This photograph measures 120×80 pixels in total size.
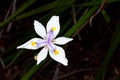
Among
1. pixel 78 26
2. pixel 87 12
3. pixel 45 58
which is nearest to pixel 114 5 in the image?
pixel 87 12

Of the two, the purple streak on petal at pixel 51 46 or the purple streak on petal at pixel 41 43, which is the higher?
the purple streak on petal at pixel 41 43

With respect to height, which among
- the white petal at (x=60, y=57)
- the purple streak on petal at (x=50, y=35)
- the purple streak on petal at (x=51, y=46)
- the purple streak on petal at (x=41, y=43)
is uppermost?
the purple streak on petal at (x=50, y=35)

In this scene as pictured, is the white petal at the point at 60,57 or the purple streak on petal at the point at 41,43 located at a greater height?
the purple streak on petal at the point at 41,43

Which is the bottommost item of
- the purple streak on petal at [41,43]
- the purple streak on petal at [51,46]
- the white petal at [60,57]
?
the white petal at [60,57]

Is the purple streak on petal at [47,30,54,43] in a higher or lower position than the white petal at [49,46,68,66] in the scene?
higher

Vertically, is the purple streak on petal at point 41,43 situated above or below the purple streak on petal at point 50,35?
below

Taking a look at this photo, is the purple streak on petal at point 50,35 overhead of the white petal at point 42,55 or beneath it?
overhead

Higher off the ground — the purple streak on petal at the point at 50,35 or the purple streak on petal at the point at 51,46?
the purple streak on petal at the point at 50,35

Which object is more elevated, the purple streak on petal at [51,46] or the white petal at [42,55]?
the purple streak on petal at [51,46]

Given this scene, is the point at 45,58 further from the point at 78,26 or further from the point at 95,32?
the point at 95,32

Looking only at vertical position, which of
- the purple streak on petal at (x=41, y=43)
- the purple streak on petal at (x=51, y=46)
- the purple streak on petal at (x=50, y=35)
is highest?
the purple streak on petal at (x=50, y=35)

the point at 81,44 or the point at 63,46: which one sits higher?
the point at 63,46
